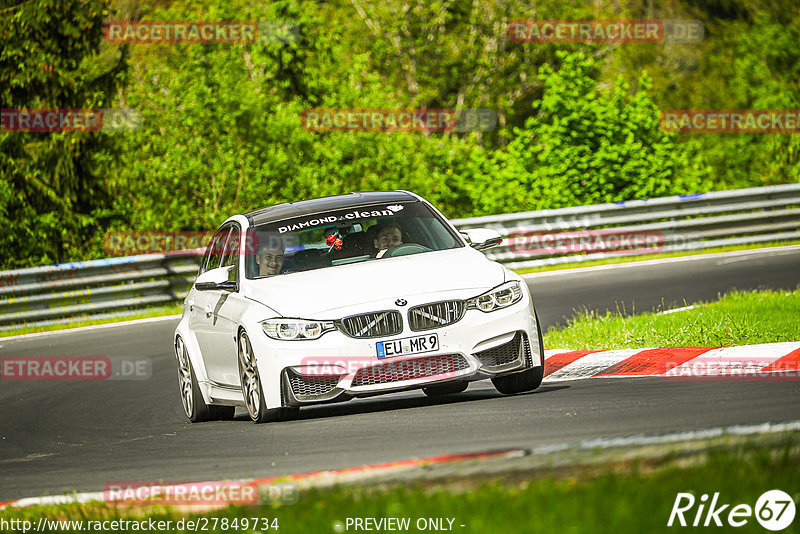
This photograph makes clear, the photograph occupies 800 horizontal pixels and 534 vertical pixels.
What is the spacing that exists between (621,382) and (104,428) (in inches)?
159

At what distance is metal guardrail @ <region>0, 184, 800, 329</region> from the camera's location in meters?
19.7

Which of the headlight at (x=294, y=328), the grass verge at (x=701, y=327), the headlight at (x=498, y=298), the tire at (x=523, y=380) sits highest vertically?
the headlight at (x=294, y=328)

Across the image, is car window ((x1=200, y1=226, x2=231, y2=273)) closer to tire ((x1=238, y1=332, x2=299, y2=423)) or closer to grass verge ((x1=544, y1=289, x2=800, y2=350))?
tire ((x1=238, y1=332, x2=299, y2=423))

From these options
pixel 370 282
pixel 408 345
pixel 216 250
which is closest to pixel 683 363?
pixel 408 345

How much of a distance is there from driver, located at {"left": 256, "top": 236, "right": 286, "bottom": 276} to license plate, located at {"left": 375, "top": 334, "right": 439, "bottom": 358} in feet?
4.82

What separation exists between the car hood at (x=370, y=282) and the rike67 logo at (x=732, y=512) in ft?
13.2

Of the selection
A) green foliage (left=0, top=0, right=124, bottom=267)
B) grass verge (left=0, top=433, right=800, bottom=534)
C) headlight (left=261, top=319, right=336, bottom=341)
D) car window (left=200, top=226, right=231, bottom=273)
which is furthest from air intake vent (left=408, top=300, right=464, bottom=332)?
green foliage (left=0, top=0, right=124, bottom=267)

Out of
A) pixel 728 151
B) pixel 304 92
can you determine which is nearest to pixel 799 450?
pixel 304 92

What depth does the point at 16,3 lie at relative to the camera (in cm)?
2581

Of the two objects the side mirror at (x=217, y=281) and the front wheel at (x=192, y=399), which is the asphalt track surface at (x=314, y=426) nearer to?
the front wheel at (x=192, y=399)

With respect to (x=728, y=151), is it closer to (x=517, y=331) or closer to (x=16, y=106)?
(x=16, y=106)

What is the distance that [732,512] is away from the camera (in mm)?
4266

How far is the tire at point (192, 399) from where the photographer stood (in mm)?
9898

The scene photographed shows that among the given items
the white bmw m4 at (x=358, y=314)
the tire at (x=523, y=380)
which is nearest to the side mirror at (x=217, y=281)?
the white bmw m4 at (x=358, y=314)
